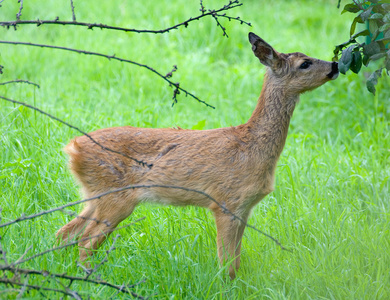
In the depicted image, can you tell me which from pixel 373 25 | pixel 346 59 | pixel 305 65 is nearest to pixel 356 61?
pixel 346 59

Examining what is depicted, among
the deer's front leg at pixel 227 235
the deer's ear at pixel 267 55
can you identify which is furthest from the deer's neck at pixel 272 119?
the deer's front leg at pixel 227 235

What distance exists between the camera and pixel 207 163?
396 cm

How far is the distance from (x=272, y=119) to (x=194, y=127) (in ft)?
5.21

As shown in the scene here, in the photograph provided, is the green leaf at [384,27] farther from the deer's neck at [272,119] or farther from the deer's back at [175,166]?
the deer's back at [175,166]

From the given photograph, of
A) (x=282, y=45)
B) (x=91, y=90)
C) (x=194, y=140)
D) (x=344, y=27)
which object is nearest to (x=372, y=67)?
(x=282, y=45)

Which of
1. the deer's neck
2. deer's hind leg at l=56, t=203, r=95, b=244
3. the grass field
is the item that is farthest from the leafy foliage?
deer's hind leg at l=56, t=203, r=95, b=244

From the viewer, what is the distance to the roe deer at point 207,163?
12.7 feet

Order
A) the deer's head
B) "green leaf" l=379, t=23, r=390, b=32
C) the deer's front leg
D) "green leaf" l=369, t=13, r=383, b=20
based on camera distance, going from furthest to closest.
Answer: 1. the deer's head
2. the deer's front leg
3. "green leaf" l=369, t=13, r=383, b=20
4. "green leaf" l=379, t=23, r=390, b=32

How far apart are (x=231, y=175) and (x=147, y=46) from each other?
4.78 m

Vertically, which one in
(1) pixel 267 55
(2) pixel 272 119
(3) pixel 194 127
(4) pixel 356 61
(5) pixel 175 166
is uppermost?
(1) pixel 267 55

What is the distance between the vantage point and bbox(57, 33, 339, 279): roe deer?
388 cm

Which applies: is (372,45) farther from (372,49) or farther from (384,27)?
(384,27)

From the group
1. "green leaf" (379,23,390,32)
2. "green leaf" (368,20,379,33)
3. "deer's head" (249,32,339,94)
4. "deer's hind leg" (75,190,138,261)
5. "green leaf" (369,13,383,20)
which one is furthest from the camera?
"deer's head" (249,32,339,94)

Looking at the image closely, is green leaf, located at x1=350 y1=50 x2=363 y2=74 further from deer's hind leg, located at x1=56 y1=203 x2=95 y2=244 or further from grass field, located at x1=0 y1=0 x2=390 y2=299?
deer's hind leg, located at x1=56 y1=203 x2=95 y2=244
